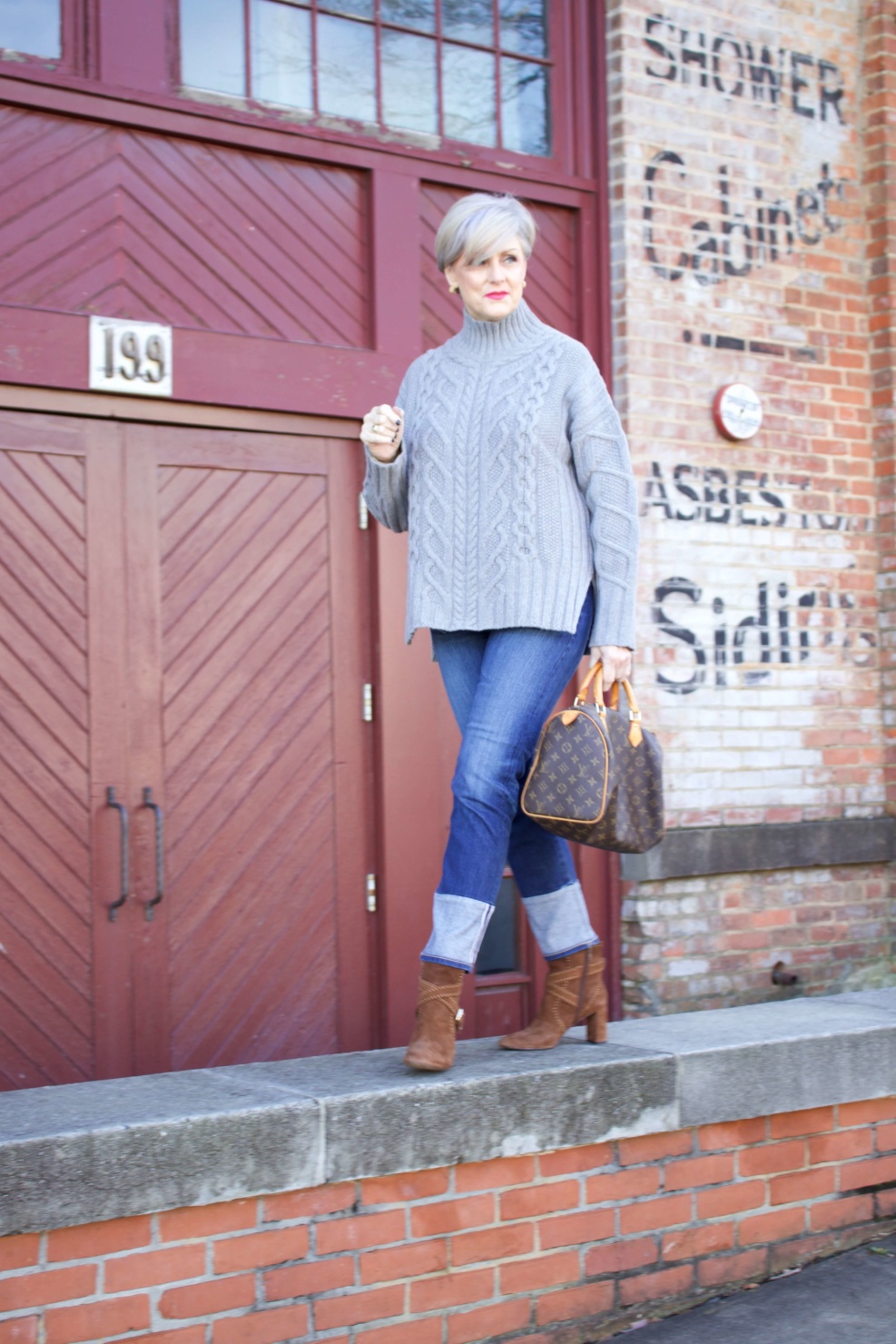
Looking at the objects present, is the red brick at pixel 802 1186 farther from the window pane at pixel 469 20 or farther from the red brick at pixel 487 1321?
the window pane at pixel 469 20

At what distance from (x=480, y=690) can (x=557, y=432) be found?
→ 0.67 m

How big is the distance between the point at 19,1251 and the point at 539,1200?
132 centimetres

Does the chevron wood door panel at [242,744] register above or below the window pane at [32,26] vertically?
below

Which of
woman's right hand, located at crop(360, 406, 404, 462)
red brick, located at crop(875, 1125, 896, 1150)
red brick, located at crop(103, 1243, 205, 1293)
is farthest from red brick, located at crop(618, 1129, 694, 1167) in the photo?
woman's right hand, located at crop(360, 406, 404, 462)

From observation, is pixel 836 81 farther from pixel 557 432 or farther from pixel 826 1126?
pixel 826 1126

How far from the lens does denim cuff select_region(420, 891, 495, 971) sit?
343cm

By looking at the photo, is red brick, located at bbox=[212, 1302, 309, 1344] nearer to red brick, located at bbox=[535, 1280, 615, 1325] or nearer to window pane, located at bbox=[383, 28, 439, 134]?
red brick, located at bbox=[535, 1280, 615, 1325]

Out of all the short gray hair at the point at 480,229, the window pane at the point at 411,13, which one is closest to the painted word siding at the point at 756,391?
the window pane at the point at 411,13

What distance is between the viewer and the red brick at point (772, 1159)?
13.4 feet

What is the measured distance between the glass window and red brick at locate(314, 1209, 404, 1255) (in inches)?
144

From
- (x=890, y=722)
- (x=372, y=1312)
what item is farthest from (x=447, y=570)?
(x=890, y=722)

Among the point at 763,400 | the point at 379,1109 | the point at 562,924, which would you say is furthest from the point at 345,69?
the point at 379,1109

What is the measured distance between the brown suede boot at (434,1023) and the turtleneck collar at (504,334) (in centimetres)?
155

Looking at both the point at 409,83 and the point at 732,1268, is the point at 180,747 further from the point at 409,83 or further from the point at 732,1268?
the point at 409,83
